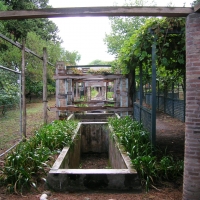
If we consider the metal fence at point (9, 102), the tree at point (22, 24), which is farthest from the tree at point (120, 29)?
the metal fence at point (9, 102)

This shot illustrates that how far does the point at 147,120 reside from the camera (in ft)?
22.3

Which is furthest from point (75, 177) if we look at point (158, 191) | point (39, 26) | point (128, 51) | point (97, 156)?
point (39, 26)

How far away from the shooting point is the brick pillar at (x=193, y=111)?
11.8 feet

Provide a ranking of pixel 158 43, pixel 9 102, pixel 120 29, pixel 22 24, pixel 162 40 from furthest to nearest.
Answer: pixel 120 29
pixel 22 24
pixel 9 102
pixel 162 40
pixel 158 43

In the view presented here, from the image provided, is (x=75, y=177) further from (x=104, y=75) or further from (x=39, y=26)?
(x=39, y=26)

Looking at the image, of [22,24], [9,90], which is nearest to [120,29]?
[22,24]

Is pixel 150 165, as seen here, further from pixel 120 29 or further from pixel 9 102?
pixel 120 29

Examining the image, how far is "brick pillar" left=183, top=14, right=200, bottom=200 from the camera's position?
3609mm

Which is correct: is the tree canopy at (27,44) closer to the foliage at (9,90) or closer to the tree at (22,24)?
the tree at (22,24)

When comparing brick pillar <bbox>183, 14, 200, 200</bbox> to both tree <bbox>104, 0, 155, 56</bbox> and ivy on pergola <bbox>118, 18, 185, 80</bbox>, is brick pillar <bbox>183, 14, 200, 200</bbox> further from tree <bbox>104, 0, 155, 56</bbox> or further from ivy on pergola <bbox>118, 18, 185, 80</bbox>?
tree <bbox>104, 0, 155, 56</bbox>

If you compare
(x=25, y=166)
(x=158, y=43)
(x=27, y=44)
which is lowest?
(x=25, y=166)

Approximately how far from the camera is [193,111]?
3664 millimetres

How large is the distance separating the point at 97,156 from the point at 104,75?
334 centimetres

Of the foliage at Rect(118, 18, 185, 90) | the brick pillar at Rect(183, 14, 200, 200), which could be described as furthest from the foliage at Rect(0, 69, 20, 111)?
the brick pillar at Rect(183, 14, 200, 200)
